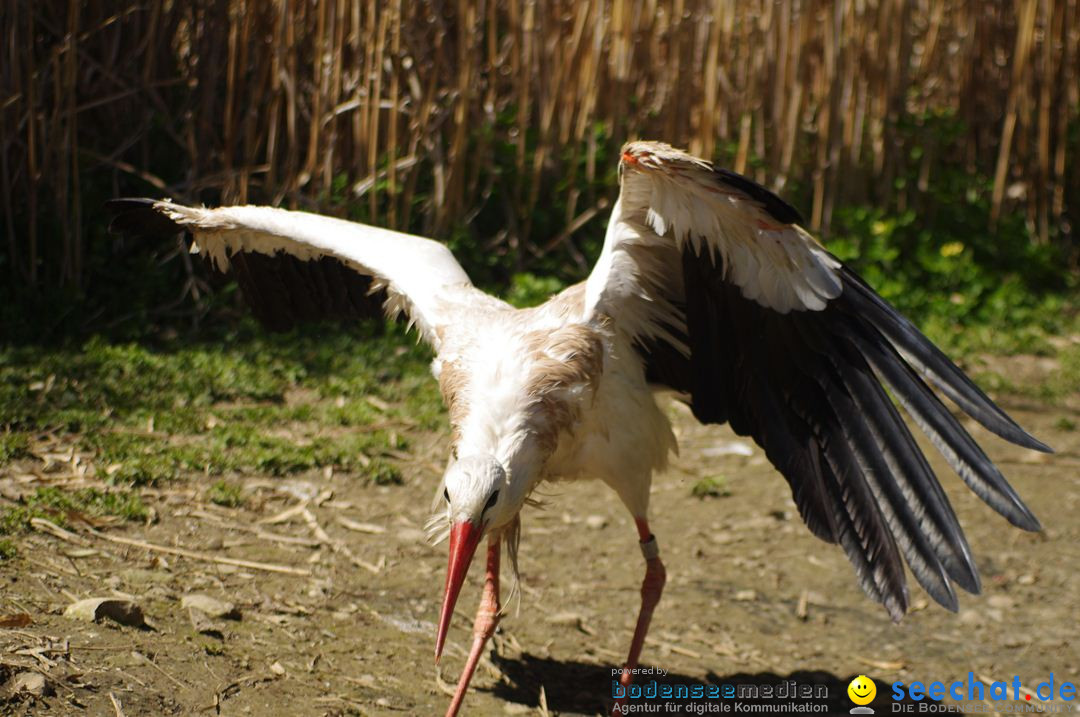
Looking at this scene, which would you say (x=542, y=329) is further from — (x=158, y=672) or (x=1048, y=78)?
(x=1048, y=78)

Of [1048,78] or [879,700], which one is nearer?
[879,700]

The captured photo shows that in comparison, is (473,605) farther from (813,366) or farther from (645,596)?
(813,366)

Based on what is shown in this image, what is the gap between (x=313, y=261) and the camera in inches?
171

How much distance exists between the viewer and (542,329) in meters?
3.63

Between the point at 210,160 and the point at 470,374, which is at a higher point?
the point at 210,160

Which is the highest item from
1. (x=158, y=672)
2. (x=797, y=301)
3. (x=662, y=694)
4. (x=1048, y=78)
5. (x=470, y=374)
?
(x=1048, y=78)

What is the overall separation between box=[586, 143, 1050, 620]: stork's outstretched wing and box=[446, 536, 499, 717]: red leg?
90 cm

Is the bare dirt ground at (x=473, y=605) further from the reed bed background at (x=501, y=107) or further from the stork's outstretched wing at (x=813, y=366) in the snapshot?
the reed bed background at (x=501, y=107)

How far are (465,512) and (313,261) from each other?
67.5 inches

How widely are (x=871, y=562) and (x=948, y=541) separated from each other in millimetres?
233

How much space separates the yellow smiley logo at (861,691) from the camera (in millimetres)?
3674

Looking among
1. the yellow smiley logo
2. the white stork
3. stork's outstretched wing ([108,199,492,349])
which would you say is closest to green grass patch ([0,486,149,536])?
stork's outstretched wing ([108,199,492,349])

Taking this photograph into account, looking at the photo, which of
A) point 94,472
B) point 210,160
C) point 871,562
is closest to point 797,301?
point 871,562

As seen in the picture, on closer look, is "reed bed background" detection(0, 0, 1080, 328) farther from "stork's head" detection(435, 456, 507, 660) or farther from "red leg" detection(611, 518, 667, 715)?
"stork's head" detection(435, 456, 507, 660)
